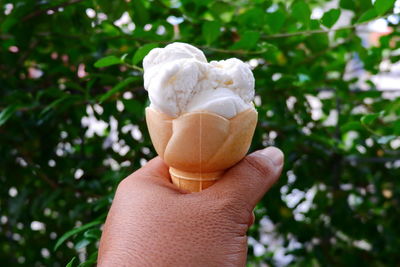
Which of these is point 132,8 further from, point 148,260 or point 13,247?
point 13,247

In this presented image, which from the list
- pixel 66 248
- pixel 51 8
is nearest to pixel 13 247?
pixel 66 248

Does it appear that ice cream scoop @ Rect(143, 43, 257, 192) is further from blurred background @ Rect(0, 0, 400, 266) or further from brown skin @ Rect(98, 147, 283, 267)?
blurred background @ Rect(0, 0, 400, 266)

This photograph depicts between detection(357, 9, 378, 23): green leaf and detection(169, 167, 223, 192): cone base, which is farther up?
detection(357, 9, 378, 23): green leaf

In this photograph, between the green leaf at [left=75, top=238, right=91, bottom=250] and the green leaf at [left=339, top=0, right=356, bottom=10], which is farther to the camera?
the green leaf at [left=339, top=0, right=356, bottom=10]

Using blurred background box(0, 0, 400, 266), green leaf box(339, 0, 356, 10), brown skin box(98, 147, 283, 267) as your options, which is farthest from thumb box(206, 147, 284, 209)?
green leaf box(339, 0, 356, 10)

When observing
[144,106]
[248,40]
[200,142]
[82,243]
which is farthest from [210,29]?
[82,243]

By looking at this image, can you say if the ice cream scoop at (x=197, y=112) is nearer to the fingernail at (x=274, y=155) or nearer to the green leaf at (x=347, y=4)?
the fingernail at (x=274, y=155)

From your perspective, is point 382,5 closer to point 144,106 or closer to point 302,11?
point 302,11
